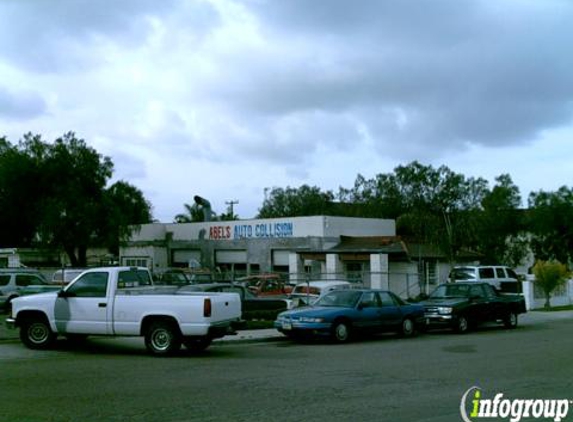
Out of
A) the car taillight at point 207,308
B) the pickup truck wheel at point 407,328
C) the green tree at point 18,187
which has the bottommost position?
the pickup truck wheel at point 407,328

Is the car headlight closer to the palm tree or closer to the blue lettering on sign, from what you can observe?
the blue lettering on sign

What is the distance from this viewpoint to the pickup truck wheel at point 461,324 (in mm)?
23562

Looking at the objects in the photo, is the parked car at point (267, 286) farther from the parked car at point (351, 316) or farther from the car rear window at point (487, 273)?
the car rear window at point (487, 273)

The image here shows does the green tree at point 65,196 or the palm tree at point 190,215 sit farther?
Answer: the palm tree at point 190,215

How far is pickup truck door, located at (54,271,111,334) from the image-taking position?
16.0 m

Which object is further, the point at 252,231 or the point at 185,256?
the point at 185,256

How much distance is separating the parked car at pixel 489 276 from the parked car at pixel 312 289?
11.0 metres

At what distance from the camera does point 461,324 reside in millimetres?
23672

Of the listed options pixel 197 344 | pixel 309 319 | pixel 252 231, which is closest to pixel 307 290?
pixel 309 319

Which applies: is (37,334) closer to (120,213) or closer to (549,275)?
(549,275)

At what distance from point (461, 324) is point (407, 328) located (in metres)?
2.80

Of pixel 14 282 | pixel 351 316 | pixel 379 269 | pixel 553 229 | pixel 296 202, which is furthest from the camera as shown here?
pixel 296 202

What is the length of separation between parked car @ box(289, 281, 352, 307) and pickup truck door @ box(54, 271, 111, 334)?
1160 cm
